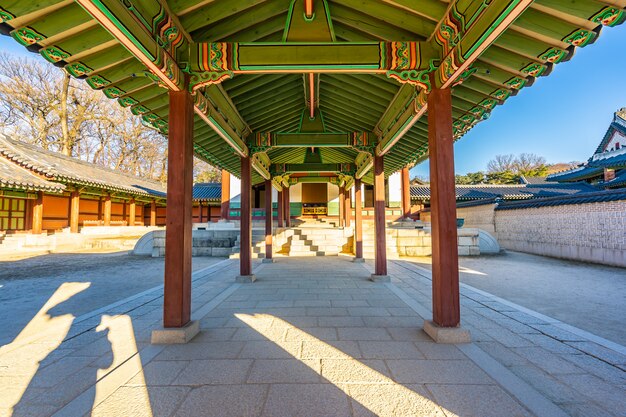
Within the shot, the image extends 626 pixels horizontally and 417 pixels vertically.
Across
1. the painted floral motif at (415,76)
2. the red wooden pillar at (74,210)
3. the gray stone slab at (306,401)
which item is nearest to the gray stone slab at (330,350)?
the gray stone slab at (306,401)

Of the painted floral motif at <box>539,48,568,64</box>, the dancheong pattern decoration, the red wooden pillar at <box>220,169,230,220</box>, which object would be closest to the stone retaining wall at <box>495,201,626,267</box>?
the dancheong pattern decoration

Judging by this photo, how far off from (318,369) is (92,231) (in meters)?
19.0

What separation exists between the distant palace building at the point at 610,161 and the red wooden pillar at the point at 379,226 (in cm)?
1186

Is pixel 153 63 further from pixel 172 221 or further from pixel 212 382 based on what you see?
pixel 212 382

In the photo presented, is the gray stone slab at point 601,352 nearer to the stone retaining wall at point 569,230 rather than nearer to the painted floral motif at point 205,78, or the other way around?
the painted floral motif at point 205,78

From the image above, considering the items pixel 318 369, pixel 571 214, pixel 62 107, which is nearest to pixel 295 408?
pixel 318 369

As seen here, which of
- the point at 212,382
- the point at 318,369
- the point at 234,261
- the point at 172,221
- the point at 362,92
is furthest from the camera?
the point at 234,261

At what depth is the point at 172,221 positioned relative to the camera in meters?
3.22

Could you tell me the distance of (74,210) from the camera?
15453 millimetres

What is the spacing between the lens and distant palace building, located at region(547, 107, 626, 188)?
11634 mm

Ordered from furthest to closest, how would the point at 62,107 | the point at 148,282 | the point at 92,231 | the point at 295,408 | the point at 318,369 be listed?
the point at 62,107 < the point at 92,231 < the point at 148,282 < the point at 318,369 < the point at 295,408

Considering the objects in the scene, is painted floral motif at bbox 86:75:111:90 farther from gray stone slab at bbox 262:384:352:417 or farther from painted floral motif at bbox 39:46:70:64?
gray stone slab at bbox 262:384:352:417

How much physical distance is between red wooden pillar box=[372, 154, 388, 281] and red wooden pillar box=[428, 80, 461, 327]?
2.94 m

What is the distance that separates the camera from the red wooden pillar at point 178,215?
10.5ft
